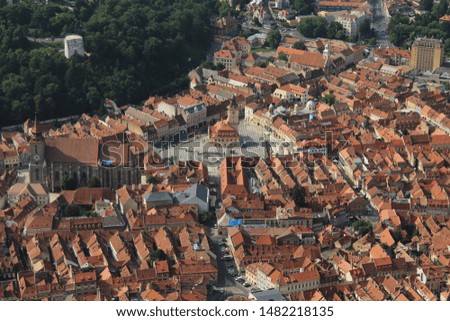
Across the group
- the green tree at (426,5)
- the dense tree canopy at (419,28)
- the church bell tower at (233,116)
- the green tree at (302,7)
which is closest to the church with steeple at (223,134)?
the church bell tower at (233,116)

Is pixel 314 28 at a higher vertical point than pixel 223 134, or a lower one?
lower

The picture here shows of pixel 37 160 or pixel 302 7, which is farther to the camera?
pixel 302 7

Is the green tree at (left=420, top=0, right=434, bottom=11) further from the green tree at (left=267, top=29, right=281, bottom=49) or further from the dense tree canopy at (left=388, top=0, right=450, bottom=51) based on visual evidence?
the green tree at (left=267, top=29, right=281, bottom=49)

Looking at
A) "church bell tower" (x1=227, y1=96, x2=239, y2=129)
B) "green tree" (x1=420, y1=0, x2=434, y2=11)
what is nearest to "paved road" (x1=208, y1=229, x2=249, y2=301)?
"church bell tower" (x1=227, y1=96, x2=239, y2=129)

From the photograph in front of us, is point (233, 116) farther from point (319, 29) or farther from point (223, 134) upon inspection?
point (319, 29)

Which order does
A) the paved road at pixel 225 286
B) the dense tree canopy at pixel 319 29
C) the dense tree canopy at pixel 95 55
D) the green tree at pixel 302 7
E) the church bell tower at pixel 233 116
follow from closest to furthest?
the paved road at pixel 225 286 → the church bell tower at pixel 233 116 → the dense tree canopy at pixel 95 55 → the dense tree canopy at pixel 319 29 → the green tree at pixel 302 7

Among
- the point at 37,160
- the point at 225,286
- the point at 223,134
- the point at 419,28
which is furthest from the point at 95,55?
the point at 225,286

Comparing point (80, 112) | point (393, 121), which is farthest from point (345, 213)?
point (80, 112)

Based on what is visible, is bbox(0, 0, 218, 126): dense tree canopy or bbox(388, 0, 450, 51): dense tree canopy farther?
bbox(388, 0, 450, 51): dense tree canopy

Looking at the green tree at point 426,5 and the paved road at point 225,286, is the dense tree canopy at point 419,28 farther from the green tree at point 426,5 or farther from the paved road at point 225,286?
the paved road at point 225,286
